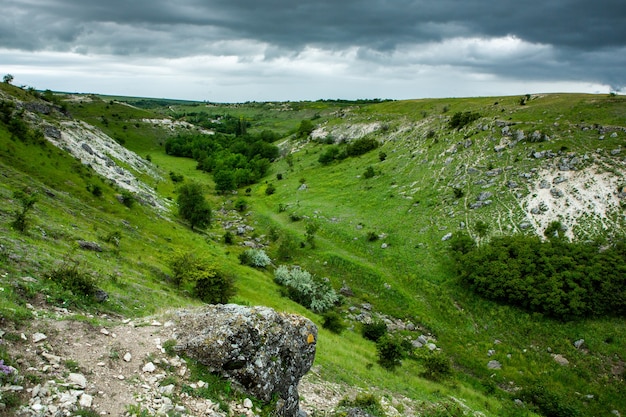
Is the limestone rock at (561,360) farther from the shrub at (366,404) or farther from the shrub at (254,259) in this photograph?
the shrub at (254,259)

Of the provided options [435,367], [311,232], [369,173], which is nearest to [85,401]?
[435,367]

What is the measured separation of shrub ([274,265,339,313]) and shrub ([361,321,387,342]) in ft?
20.7

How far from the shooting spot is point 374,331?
4212 centimetres

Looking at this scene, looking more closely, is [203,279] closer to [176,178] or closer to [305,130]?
[176,178]

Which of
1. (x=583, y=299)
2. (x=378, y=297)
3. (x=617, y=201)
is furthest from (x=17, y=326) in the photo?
(x=617, y=201)

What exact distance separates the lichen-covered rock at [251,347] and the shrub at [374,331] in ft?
89.3

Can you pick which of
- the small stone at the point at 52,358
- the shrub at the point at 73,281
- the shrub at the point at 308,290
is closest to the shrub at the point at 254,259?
the shrub at the point at 308,290

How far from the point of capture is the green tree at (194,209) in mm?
67062

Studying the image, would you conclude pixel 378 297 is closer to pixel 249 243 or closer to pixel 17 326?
pixel 249 243

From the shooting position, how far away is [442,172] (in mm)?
75000

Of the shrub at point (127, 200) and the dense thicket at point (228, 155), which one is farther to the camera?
the dense thicket at point (228, 155)

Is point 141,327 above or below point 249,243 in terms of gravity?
above

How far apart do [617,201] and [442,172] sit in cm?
2908

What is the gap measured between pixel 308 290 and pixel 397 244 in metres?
18.1
